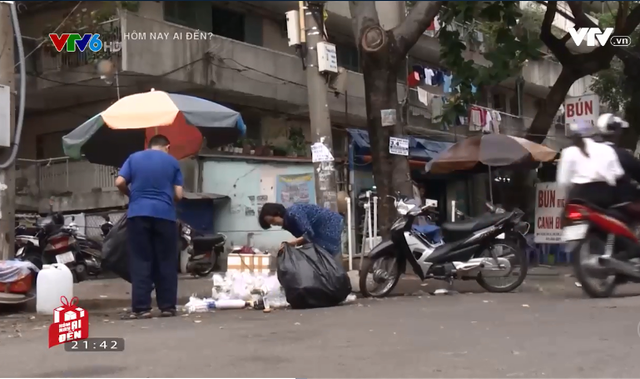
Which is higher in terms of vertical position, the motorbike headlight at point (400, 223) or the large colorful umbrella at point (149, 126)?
the large colorful umbrella at point (149, 126)

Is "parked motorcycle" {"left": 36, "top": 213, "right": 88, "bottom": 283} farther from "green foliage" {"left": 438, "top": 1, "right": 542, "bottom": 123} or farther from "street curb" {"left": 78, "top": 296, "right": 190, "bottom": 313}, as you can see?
"green foliage" {"left": 438, "top": 1, "right": 542, "bottom": 123}

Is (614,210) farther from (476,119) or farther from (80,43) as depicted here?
(476,119)

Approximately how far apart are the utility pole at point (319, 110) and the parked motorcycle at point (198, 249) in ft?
12.7

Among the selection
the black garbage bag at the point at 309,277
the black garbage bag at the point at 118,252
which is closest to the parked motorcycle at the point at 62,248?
the black garbage bag at the point at 118,252

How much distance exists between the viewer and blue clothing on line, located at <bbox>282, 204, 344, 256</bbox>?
7.23 meters

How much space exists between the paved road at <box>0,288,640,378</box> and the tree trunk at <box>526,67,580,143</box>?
7.48 meters

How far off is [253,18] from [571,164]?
1174 cm

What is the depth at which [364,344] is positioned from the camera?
193 inches

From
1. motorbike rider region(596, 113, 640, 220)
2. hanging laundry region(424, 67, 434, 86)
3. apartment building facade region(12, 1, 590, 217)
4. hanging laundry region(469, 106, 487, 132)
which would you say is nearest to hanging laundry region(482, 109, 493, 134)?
hanging laundry region(469, 106, 487, 132)

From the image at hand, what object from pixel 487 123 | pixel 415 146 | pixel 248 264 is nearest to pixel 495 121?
pixel 487 123

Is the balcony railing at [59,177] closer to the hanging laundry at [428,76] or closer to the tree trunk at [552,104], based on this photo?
the tree trunk at [552,104]

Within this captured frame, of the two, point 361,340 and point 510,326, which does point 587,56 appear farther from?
point 361,340

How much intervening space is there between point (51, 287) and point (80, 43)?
27.3 ft

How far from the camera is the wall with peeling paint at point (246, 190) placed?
14516mm
